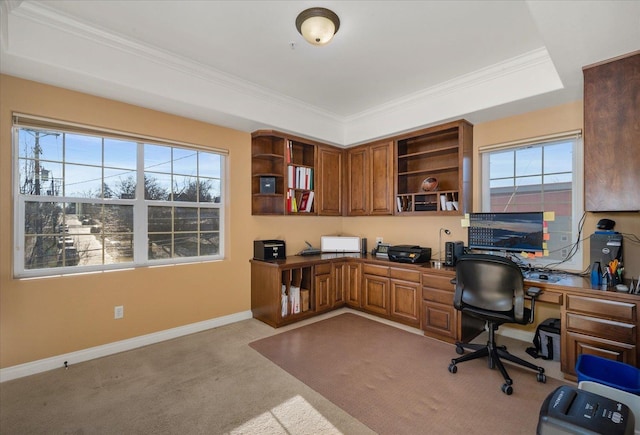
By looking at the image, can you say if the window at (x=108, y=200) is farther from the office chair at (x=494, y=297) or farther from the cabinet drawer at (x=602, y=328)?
the cabinet drawer at (x=602, y=328)

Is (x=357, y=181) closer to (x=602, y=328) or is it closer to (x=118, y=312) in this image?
(x=602, y=328)

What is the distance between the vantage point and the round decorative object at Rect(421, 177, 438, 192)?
12.3 ft

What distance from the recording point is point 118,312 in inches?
116

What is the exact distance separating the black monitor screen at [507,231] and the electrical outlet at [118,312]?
12.3 feet

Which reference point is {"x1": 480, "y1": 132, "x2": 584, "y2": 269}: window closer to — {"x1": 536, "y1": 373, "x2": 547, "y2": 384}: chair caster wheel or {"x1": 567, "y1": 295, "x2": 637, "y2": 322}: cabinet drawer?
{"x1": 567, "y1": 295, "x2": 637, "y2": 322}: cabinet drawer

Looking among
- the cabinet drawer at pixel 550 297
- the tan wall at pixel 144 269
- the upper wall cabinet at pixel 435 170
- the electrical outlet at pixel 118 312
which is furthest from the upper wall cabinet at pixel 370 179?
the electrical outlet at pixel 118 312

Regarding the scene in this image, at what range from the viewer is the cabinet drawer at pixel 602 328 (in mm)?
2115

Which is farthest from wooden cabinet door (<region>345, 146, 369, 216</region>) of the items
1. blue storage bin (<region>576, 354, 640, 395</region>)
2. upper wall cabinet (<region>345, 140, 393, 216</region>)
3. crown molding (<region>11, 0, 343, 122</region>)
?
blue storage bin (<region>576, 354, 640, 395</region>)

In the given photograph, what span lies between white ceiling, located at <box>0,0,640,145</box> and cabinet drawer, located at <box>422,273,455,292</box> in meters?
1.82

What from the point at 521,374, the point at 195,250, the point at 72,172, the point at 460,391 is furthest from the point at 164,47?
the point at 521,374

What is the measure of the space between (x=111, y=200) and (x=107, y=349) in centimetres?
145

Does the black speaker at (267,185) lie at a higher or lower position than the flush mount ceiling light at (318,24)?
lower

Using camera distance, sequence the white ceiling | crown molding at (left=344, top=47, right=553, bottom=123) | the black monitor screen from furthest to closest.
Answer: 1. the black monitor screen
2. crown molding at (left=344, top=47, right=553, bottom=123)
3. the white ceiling

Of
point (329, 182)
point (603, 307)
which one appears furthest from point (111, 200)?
point (603, 307)
